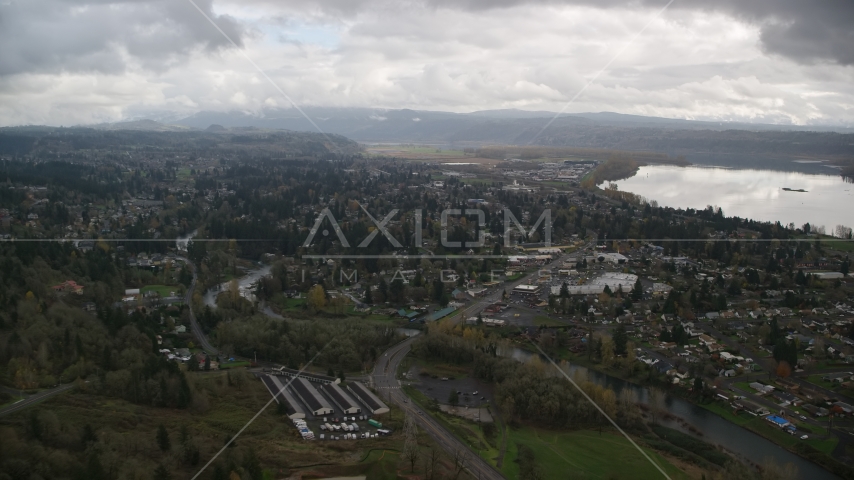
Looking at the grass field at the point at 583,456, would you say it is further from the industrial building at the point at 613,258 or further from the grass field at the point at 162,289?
the industrial building at the point at 613,258

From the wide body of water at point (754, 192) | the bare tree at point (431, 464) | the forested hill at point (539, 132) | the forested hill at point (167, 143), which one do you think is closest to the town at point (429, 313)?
the bare tree at point (431, 464)

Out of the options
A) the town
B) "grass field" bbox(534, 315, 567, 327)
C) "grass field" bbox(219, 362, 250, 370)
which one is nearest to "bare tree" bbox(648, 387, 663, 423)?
the town

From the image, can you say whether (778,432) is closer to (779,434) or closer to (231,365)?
(779,434)

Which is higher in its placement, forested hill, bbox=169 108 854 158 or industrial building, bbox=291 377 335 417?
forested hill, bbox=169 108 854 158

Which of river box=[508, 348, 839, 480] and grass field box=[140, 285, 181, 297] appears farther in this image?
grass field box=[140, 285, 181, 297]

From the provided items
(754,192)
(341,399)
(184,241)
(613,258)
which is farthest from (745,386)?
(754,192)

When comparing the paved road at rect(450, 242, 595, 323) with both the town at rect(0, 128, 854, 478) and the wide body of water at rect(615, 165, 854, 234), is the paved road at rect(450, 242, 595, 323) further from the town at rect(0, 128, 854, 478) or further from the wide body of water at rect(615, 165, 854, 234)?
the wide body of water at rect(615, 165, 854, 234)
